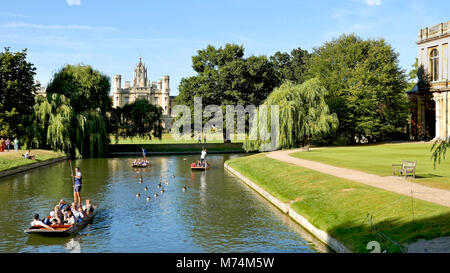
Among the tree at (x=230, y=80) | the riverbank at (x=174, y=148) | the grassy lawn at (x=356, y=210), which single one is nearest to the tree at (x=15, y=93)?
the riverbank at (x=174, y=148)

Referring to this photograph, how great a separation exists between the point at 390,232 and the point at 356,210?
131 inches

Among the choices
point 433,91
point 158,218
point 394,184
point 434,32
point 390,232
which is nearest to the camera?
point 390,232

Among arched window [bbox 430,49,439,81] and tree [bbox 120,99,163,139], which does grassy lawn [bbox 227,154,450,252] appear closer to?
arched window [bbox 430,49,439,81]

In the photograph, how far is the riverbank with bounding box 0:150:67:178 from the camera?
36803 millimetres

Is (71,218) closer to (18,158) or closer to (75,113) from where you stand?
(18,158)

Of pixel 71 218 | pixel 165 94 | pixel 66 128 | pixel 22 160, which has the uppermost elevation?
pixel 165 94

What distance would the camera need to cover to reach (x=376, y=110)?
200 feet

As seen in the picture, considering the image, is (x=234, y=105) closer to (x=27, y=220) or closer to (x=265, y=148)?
(x=265, y=148)

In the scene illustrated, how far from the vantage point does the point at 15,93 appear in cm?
5328

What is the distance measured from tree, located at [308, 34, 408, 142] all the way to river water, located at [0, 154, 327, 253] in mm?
30527

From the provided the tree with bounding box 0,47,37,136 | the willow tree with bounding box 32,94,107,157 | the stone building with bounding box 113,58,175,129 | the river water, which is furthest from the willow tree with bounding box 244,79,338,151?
the stone building with bounding box 113,58,175,129

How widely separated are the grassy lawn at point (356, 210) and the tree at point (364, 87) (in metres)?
33.8

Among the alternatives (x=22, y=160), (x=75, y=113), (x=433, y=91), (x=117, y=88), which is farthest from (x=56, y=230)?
(x=117, y=88)

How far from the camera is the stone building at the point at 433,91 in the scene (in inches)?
2142
